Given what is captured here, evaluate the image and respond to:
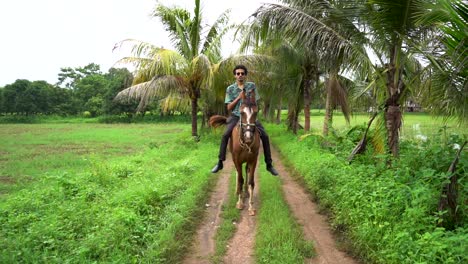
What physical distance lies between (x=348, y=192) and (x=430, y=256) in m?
2.24

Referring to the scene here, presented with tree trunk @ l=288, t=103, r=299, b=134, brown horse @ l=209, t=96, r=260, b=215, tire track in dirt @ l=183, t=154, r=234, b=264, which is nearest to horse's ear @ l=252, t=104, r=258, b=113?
brown horse @ l=209, t=96, r=260, b=215

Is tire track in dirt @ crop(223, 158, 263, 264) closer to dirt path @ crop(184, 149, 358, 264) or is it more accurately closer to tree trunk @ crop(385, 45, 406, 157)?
dirt path @ crop(184, 149, 358, 264)

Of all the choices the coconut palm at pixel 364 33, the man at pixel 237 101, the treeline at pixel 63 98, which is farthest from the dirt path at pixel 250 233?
the treeline at pixel 63 98

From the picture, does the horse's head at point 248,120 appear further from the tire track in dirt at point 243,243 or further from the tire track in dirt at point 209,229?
the tire track in dirt at point 209,229

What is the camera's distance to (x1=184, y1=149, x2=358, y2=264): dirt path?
167 inches

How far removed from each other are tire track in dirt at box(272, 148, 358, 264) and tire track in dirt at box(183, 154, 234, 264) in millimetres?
1335

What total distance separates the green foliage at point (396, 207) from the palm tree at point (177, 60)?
26.7ft

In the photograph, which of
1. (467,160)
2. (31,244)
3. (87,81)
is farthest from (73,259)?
(87,81)

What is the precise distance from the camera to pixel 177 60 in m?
13.3

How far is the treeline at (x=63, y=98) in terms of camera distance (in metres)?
40.8

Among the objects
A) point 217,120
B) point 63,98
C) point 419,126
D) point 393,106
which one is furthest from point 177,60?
point 63,98

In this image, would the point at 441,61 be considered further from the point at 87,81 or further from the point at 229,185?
the point at 87,81

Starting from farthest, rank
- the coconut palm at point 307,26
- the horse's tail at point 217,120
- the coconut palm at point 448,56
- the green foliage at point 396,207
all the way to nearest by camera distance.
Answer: the horse's tail at point 217,120, the coconut palm at point 307,26, the coconut palm at point 448,56, the green foliage at point 396,207

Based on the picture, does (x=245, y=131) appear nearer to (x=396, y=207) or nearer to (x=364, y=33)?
(x=396, y=207)
